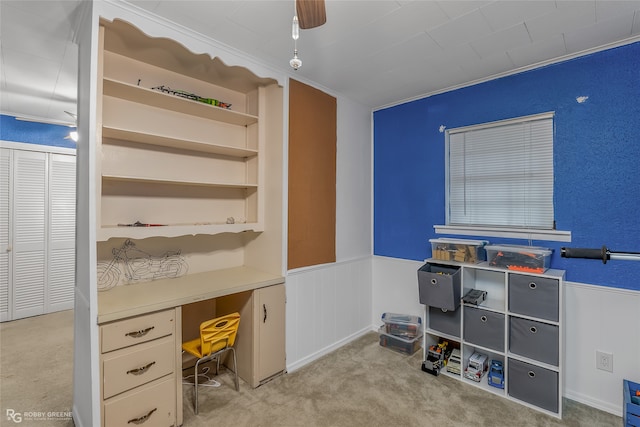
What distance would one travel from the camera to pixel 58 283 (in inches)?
154

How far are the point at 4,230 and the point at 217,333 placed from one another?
132 inches

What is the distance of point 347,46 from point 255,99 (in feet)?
3.17

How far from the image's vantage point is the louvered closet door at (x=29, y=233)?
3.61m

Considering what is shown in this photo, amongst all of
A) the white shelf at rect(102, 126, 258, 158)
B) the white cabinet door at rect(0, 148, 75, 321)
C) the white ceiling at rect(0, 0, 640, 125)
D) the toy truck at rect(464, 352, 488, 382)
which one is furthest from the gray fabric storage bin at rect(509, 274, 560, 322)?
the white cabinet door at rect(0, 148, 75, 321)

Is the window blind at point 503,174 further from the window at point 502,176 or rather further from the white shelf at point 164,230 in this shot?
the white shelf at point 164,230

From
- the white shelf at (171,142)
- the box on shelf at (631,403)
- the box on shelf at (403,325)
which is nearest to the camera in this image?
the box on shelf at (631,403)

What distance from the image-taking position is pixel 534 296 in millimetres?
2146

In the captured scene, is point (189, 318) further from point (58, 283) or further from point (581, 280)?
point (581, 280)

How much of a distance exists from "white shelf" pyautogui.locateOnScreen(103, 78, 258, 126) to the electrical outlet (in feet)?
10.2

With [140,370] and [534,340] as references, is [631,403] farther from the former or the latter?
[140,370]

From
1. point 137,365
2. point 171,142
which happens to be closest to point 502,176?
point 171,142

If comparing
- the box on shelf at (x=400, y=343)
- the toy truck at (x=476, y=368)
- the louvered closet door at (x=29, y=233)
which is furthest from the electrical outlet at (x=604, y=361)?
the louvered closet door at (x=29, y=233)

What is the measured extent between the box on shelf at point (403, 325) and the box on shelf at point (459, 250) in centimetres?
77

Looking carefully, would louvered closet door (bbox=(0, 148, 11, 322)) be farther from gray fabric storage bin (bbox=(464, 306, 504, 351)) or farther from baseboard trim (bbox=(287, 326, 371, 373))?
gray fabric storage bin (bbox=(464, 306, 504, 351))
